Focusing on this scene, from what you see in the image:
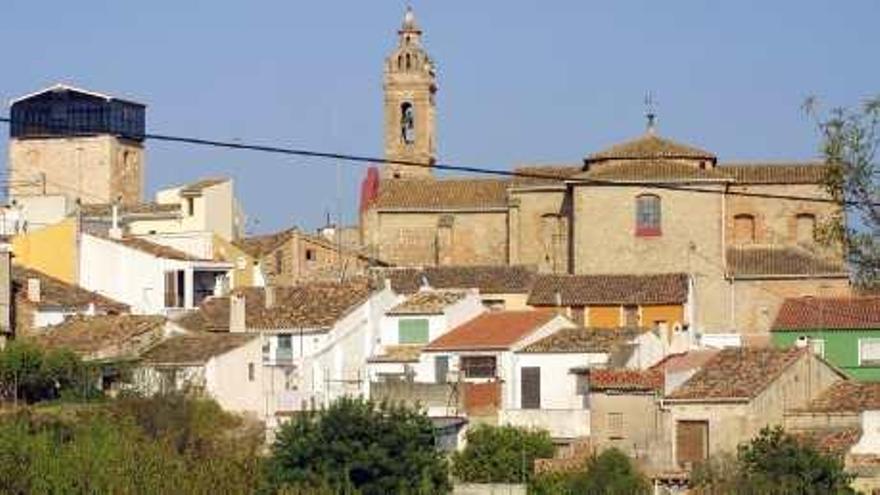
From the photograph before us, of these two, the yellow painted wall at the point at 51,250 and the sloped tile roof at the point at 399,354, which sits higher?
the yellow painted wall at the point at 51,250

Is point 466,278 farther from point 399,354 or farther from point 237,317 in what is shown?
point 237,317

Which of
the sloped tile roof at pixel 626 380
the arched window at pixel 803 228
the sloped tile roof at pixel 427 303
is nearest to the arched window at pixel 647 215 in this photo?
the arched window at pixel 803 228

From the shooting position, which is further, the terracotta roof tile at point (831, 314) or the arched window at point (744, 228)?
the arched window at point (744, 228)

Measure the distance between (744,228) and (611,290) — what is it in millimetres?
8081

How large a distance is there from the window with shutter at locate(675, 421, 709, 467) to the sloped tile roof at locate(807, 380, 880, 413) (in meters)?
2.08

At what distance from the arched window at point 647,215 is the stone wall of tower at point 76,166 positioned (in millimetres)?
17531

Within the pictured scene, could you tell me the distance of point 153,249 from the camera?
5694 cm

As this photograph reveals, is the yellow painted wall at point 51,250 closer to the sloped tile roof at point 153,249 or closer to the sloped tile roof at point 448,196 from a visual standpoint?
the sloped tile roof at point 153,249

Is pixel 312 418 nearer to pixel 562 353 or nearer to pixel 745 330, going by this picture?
pixel 562 353

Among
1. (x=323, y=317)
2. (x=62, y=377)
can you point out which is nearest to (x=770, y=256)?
(x=323, y=317)

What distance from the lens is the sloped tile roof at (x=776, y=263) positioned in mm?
58500

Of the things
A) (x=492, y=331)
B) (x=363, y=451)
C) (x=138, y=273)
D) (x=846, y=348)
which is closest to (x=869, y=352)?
(x=846, y=348)

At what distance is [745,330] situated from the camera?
58.0m

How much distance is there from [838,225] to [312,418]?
19.2 metres
